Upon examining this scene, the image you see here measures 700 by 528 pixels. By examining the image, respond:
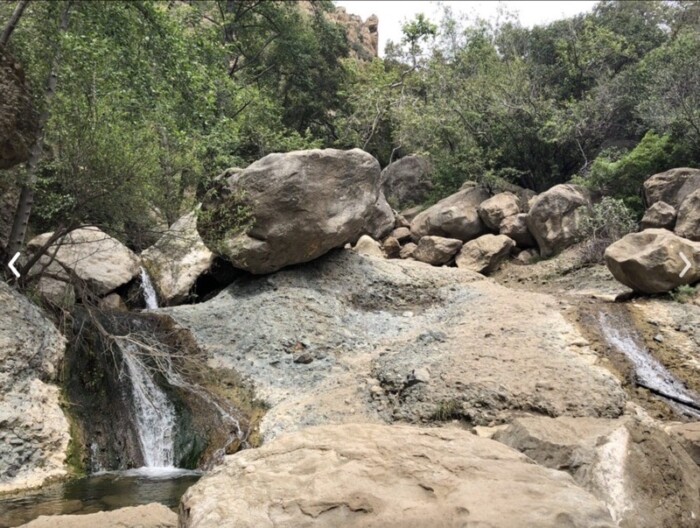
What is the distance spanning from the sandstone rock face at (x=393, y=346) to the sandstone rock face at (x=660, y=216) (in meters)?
5.57

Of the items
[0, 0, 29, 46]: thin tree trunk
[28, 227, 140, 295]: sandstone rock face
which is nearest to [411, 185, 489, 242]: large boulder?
[28, 227, 140, 295]: sandstone rock face

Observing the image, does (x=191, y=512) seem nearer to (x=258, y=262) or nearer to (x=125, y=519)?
(x=125, y=519)

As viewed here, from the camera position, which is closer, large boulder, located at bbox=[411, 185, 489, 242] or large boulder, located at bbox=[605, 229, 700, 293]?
large boulder, located at bbox=[605, 229, 700, 293]

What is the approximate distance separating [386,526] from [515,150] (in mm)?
22135

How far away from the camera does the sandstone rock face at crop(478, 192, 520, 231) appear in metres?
20.3

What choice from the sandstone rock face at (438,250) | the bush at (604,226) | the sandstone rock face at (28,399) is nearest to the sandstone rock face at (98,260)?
the sandstone rock face at (28,399)

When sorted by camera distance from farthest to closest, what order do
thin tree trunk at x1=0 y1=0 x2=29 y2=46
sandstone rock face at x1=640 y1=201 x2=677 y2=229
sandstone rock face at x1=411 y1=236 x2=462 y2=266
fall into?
1. sandstone rock face at x1=411 y1=236 x2=462 y2=266
2. sandstone rock face at x1=640 y1=201 x2=677 y2=229
3. thin tree trunk at x1=0 y1=0 x2=29 y2=46

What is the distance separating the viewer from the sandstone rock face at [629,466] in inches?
187

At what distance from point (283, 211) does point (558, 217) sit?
10.1 m

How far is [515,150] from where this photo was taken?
2331 centimetres

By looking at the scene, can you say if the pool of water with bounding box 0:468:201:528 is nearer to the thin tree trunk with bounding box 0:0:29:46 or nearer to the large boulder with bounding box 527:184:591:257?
the thin tree trunk with bounding box 0:0:29:46

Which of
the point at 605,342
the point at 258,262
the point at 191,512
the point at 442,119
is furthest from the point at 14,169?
the point at 442,119

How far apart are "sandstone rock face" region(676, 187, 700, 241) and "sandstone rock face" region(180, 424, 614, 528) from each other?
1364cm

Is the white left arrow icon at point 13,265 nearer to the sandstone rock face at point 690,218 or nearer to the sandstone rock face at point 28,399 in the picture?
the sandstone rock face at point 28,399
